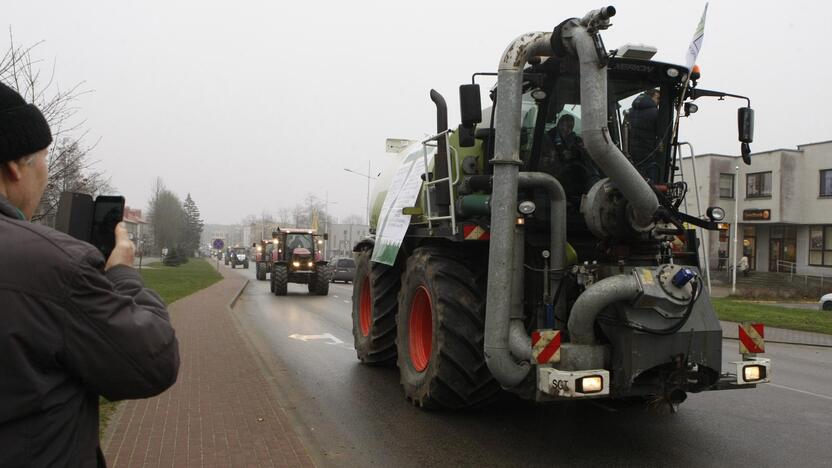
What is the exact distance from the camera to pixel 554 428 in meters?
6.11

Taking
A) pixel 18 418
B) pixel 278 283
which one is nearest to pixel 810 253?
pixel 278 283

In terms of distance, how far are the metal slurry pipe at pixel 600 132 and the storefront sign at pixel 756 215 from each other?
3632 centimetres

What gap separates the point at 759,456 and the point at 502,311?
254 cm

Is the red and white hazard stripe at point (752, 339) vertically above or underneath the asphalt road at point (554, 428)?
above

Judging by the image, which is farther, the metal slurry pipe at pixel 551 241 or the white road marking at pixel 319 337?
the white road marking at pixel 319 337

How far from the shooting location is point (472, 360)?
19.4ft

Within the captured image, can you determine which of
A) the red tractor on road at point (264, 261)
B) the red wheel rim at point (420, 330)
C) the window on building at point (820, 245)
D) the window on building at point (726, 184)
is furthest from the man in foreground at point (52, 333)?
the window on building at point (726, 184)

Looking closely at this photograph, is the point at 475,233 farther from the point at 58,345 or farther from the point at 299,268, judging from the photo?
the point at 299,268

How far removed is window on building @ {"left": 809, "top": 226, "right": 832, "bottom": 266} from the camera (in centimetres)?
3459

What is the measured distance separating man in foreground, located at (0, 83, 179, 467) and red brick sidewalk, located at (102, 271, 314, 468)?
325 centimetres

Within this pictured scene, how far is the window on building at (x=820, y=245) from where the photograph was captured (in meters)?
34.6

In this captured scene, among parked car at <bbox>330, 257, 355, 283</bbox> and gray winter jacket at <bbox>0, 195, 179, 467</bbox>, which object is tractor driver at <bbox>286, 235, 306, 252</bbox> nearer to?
parked car at <bbox>330, 257, 355, 283</bbox>

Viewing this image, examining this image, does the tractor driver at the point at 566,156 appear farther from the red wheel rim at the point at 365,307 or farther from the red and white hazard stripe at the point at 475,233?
the red wheel rim at the point at 365,307

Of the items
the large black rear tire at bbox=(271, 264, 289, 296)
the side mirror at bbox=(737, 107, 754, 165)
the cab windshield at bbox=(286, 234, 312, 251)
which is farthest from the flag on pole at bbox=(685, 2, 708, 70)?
the cab windshield at bbox=(286, 234, 312, 251)
